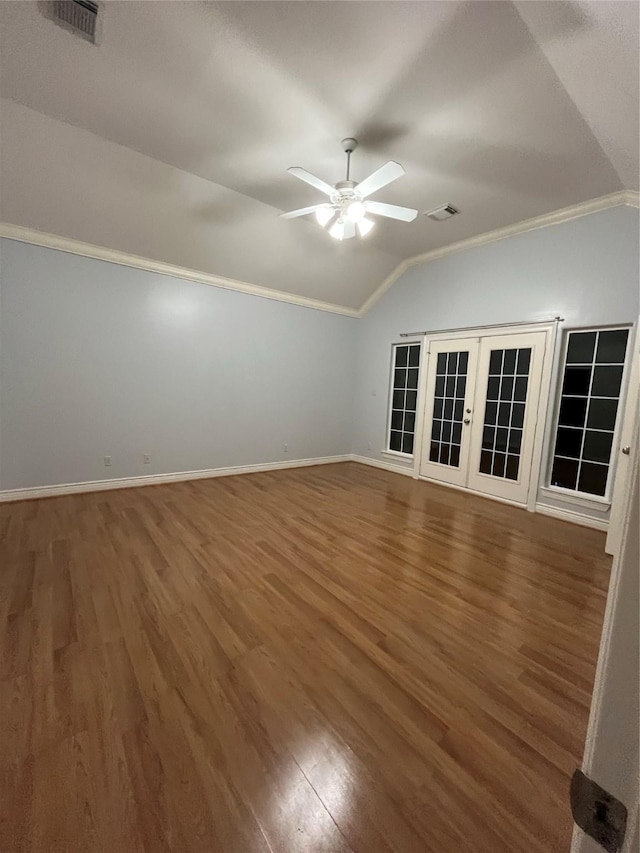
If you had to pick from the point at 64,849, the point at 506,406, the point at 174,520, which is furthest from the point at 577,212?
the point at 64,849

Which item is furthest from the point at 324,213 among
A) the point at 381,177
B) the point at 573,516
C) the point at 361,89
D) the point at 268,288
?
the point at 573,516

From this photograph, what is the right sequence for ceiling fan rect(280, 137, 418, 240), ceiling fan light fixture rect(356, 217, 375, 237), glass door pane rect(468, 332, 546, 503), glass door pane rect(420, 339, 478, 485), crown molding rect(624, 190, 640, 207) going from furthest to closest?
glass door pane rect(420, 339, 478, 485)
glass door pane rect(468, 332, 546, 503)
crown molding rect(624, 190, 640, 207)
ceiling fan light fixture rect(356, 217, 375, 237)
ceiling fan rect(280, 137, 418, 240)

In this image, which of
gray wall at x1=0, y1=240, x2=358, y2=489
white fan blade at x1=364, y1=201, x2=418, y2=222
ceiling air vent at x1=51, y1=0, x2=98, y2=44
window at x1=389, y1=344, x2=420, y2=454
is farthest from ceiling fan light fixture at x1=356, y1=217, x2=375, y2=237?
window at x1=389, y1=344, x2=420, y2=454

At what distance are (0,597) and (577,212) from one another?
5859mm

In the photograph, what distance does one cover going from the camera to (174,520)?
3270mm

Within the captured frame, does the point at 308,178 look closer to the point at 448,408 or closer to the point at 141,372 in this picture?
the point at 141,372

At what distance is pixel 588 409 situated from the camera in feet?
11.7

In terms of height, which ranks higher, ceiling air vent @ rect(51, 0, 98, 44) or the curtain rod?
ceiling air vent @ rect(51, 0, 98, 44)

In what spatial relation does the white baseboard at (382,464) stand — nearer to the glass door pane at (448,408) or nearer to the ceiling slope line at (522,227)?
the glass door pane at (448,408)

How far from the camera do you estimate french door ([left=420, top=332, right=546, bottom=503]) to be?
3975 millimetres

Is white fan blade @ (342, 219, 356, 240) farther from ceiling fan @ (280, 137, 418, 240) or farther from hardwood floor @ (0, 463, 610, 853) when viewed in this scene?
hardwood floor @ (0, 463, 610, 853)

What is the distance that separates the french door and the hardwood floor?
1.39 m

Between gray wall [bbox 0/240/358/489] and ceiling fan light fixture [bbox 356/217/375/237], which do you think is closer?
ceiling fan light fixture [bbox 356/217/375/237]

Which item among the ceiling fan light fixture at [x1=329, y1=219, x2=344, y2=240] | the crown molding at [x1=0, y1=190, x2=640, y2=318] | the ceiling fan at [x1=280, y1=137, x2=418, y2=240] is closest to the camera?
the ceiling fan at [x1=280, y1=137, x2=418, y2=240]
